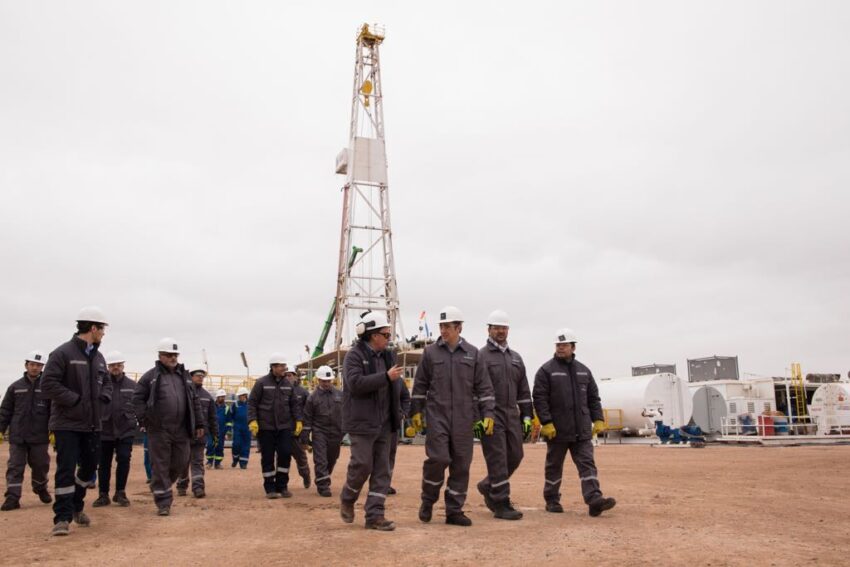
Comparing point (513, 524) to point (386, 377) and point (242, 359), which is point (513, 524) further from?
point (242, 359)

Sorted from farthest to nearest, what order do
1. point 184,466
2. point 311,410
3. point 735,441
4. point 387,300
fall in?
1. point 387,300
2. point 735,441
3. point 311,410
4. point 184,466

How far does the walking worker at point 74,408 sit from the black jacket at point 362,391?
2439 millimetres

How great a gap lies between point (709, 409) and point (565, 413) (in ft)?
73.5

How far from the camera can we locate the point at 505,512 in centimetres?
759

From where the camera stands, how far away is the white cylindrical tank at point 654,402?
92.7 feet

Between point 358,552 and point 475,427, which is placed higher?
point 475,427

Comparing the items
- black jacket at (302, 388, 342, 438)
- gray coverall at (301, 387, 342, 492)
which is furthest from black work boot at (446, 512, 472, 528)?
black jacket at (302, 388, 342, 438)

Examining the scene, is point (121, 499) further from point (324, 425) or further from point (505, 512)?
point (505, 512)

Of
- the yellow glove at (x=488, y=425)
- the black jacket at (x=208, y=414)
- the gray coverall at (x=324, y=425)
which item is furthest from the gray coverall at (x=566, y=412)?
the black jacket at (x=208, y=414)

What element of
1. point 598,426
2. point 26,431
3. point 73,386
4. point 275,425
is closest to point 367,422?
point 598,426

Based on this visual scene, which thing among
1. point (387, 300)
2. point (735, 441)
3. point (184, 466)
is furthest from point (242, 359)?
point (184, 466)

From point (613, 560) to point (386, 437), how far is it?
260 cm

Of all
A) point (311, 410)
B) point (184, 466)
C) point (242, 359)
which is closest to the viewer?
point (184, 466)

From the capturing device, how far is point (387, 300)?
40.8 metres
